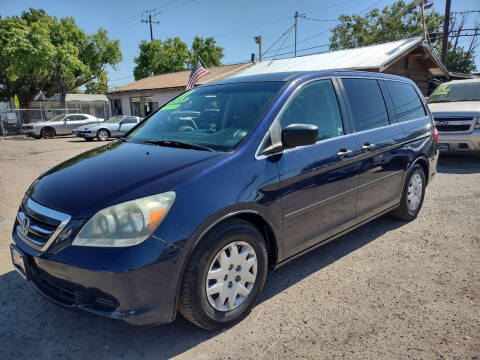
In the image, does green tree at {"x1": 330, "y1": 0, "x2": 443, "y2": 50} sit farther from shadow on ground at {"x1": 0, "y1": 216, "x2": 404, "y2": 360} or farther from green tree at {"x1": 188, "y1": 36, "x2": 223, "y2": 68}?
shadow on ground at {"x1": 0, "y1": 216, "x2": 404, "y2": 360}

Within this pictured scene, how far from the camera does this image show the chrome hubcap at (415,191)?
4.38 m

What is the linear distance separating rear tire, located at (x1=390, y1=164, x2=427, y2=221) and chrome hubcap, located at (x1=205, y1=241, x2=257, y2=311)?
8.50ft

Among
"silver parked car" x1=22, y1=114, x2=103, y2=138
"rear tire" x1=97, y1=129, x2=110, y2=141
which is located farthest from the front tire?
"silver parked car" x1=22, y1=114, x2=103, y2=138

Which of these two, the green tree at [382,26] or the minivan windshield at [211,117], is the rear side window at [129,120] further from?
the green tree at [382,26]

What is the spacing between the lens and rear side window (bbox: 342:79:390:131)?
3.50 m

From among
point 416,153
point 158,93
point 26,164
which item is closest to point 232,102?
point 416,153

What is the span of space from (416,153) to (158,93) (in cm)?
2535

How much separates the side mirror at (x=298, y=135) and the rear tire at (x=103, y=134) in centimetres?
1790

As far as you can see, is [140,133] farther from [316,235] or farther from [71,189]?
[316,235]

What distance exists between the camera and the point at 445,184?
6488 millimetres

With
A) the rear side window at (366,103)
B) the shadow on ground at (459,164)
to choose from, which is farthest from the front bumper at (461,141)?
the rear side window at (366,103)

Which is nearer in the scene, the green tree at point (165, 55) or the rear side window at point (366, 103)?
the rear side window at point (366, 103)

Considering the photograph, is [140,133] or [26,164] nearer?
[140,133]

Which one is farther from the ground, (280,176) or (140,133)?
(140,133)
